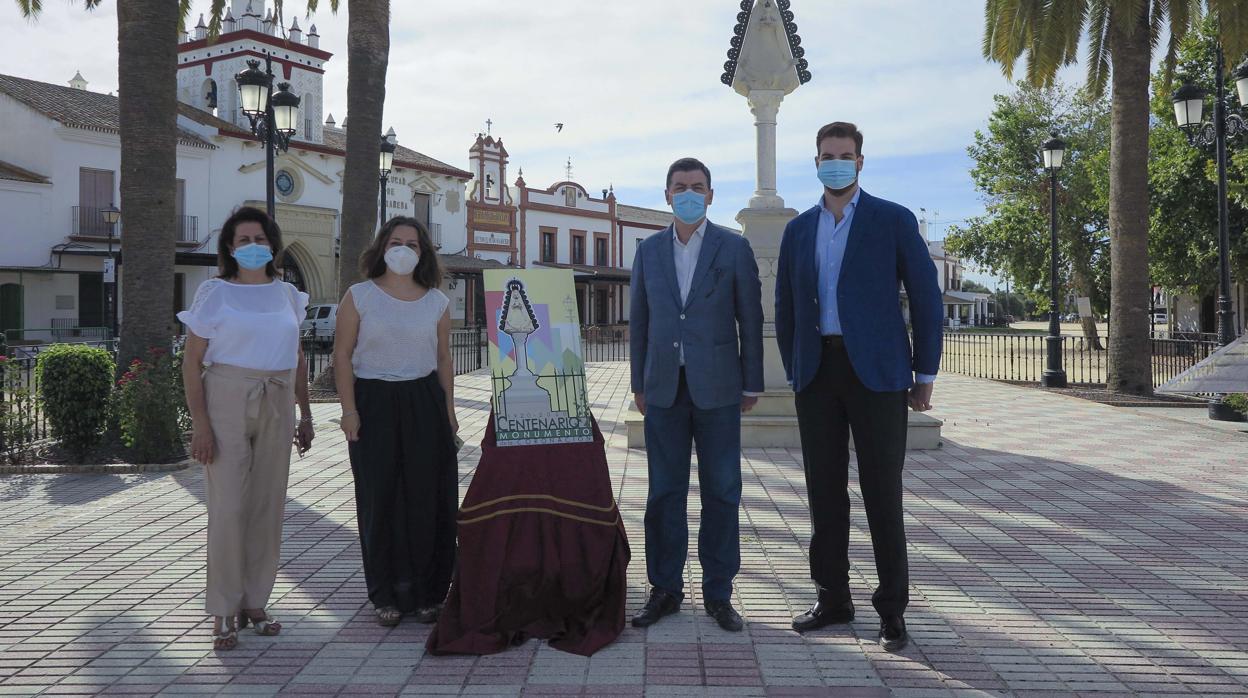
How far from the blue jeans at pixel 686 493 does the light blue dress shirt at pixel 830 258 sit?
0.55m

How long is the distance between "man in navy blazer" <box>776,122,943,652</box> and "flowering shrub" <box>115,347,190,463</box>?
6.08 metres

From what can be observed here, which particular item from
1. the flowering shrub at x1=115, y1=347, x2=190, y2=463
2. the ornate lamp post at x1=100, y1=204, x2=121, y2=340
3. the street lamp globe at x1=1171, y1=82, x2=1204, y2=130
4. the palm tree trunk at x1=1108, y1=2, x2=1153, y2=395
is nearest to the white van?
the ornate lamp post at x1=100, y1=204, x2=121, y2=340

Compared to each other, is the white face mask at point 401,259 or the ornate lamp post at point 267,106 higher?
the ornate lamp post at point 267,106

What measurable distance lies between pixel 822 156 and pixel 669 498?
1.60m

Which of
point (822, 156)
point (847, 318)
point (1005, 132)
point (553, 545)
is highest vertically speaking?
point (1005, 132)

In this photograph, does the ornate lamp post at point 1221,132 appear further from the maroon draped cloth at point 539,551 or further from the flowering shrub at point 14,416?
the flowering shrub at point 14,416

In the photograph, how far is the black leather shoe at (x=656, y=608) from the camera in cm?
380

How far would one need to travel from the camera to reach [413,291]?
4.01m

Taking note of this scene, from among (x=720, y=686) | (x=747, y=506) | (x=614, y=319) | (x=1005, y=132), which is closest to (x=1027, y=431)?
(x=747, y=506)

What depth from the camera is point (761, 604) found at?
4125 millimetres

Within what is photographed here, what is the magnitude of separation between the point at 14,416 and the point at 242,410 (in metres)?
6.07

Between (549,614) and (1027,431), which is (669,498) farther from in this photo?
(1027,431)

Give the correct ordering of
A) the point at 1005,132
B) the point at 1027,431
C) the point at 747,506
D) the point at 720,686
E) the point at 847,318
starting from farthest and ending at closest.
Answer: the point at 1005,132, the point at 1027,431, the point at 747,506, the point at 847,318, the point at 720,686

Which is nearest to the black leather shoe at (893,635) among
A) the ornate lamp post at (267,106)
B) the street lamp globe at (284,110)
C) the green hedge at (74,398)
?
the green hedge at (74,398)
